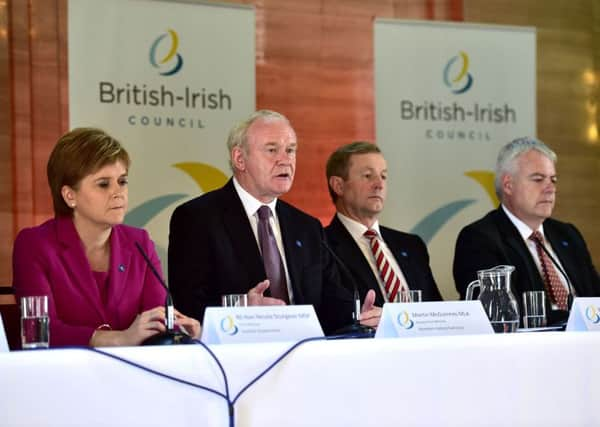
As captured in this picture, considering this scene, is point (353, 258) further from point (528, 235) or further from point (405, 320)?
point (405, 320)

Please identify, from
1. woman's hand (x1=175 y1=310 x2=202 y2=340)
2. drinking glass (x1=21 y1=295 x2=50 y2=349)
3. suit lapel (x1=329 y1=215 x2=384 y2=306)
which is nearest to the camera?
drinking glass (x1=21 y1=295 x2=50 y2=349)

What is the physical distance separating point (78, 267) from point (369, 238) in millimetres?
1874

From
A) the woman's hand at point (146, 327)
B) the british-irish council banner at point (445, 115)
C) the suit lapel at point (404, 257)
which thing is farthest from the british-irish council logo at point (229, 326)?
the british-irish council banner at point (445, 115)

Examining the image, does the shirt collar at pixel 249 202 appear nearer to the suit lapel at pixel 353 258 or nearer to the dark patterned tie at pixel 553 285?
the suit lapel at pixel 353 258

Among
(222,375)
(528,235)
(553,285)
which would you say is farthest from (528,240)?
(222,375)

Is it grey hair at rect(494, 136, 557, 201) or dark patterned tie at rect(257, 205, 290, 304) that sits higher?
grey hair at rect(494, 136, 557, 201)

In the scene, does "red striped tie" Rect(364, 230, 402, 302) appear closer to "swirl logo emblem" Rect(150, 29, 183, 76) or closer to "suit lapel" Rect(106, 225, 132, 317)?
"suit lapel" Rect(106, 225, 132, 317)

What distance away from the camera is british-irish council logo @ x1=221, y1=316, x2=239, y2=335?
2.51m

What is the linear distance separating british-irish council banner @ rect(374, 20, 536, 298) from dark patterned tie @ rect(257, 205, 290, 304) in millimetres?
2122

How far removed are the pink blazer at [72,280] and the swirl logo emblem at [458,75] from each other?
128 inches

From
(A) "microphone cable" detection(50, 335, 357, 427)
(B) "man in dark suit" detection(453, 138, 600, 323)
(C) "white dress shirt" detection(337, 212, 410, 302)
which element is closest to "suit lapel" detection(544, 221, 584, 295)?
(B) "man in dark suit" detection(453, 138, 600, 323)

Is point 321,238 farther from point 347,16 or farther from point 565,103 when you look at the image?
point 565,103

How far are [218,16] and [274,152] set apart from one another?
172cm

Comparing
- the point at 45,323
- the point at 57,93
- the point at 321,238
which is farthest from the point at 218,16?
the point at 45,323
